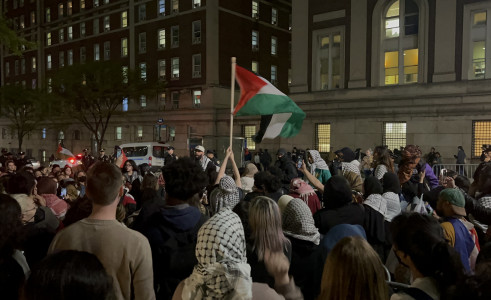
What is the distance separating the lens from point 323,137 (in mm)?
27641

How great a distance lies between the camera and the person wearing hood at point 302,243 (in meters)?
3.54

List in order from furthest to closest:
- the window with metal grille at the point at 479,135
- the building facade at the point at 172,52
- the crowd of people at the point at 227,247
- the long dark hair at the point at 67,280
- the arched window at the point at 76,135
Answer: the arched window at the point at 76,135 < the building facade at the point at 172,52 < the window with metal grille at the point at 479,135 < the crowd of people at the point at 227,247 < the long dark hair at the point at 67,280

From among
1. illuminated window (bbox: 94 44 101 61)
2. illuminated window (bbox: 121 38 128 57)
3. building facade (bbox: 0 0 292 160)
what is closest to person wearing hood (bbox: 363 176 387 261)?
building facade (bbox: 0 0 292 160)

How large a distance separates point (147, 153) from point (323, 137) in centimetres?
1227

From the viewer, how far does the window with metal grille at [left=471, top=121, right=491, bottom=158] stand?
21.7 m

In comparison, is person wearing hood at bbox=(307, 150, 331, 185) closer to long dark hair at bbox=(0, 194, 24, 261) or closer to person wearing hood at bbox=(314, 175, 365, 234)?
person wearing hood at bbox=(314, 175, 365, 234)

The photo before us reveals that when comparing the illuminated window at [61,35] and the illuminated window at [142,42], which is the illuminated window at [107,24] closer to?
the illuminated window at [142,42]

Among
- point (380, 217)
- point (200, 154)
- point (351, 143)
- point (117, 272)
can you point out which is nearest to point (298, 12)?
point (351, 143)

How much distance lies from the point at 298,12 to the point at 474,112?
13.6m

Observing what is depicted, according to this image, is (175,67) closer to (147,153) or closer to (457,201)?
(147,153)

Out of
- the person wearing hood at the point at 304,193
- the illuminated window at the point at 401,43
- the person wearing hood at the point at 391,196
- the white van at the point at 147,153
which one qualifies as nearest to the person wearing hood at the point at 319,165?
the person wearing hood at the point at 304,193

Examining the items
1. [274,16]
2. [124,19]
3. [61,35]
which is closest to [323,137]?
[274,16]

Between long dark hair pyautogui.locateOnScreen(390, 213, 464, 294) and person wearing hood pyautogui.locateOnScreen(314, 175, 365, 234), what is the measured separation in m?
1.34

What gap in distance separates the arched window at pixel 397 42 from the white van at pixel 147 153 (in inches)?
569
